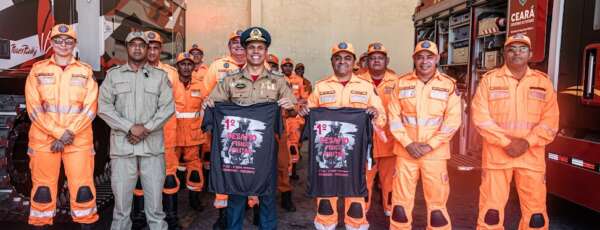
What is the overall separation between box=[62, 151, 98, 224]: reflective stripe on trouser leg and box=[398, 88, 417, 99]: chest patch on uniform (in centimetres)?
281

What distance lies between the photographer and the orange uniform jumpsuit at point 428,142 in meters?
4.05

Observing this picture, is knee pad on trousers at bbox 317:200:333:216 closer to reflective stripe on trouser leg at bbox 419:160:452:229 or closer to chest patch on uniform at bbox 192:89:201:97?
reflective stripe on trouser leg at bbox 419:160:452:229

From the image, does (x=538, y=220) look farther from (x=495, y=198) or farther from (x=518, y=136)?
(x=518, y=136)

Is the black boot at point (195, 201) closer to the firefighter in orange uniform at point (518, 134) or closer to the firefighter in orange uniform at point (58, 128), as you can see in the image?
the firefighter in orange uniform at point (58, 128)

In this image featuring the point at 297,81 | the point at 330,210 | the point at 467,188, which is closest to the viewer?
the point at 330,210

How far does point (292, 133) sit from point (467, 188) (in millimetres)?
2655

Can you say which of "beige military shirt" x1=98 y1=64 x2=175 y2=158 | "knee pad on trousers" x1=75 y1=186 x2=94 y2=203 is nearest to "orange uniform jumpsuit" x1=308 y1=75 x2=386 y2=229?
"beige military shirt" x1=98 y1=64 x2=175 y2=158

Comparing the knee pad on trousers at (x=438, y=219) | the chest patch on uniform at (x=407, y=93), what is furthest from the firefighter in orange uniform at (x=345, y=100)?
the knee pad on trousers at (x=438, y=219)

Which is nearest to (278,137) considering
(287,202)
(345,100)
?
(345,100)

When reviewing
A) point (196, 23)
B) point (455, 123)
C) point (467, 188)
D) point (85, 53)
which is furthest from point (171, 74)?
point (196, 23)

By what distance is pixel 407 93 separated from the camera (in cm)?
423

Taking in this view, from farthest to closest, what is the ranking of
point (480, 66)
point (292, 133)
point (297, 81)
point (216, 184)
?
point (297, 81) → point (292, 133) → point (480, 66) → point (216, 184)

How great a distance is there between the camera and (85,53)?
15.5ft

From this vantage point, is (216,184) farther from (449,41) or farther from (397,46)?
(397,46)
